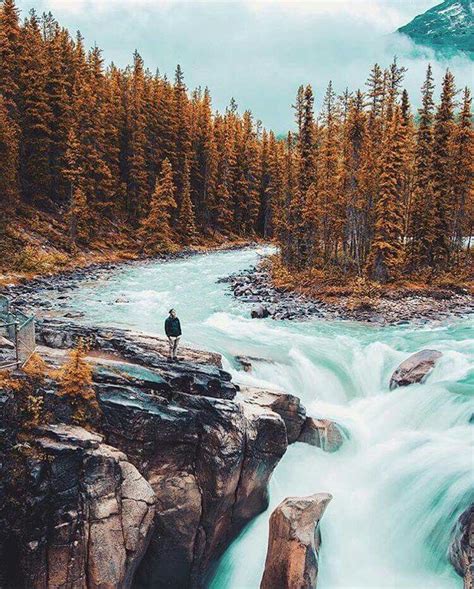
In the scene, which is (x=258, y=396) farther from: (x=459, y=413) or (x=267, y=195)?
(x=267, y=195)

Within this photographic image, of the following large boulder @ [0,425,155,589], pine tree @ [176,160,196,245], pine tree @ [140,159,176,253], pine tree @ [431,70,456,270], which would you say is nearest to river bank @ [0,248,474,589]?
large boulder @ [0,425,155,589]

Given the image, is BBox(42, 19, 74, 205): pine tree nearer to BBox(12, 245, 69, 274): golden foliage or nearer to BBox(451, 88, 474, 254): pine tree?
BBox(12, 245, 69, 274): golden foliage

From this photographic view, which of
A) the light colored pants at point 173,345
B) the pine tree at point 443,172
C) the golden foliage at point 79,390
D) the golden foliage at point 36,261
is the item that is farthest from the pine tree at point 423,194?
the golden foliage at point 79,390

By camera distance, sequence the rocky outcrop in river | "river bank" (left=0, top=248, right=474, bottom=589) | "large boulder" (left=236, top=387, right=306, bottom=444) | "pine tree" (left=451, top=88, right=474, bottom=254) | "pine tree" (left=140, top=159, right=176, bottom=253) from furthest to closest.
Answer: "pine tree" (left=140, top=159, right=176, bottom=253) < "pine tree" (left=451, top=88, right=474, bottom=254) < "large boulder" (left=236, top=387, right=306, bottom=444) < "river bank" (left=0, top=248, right=474, bottom=589) < the rocky outcrop in river

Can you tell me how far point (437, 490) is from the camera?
14094 mm

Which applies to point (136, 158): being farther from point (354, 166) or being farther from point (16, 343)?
point (16, 343)

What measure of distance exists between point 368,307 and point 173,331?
2115cm

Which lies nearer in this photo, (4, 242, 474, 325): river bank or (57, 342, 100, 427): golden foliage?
(57, 342, 100, 427): golden foliage

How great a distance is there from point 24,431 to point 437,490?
1069 centimetres

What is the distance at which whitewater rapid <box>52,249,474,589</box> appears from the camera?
13359 millimetres

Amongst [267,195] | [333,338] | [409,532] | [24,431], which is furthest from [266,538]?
[267,195]

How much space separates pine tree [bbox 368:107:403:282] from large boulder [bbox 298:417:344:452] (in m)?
23.3

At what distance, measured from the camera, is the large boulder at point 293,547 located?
11.6 metres

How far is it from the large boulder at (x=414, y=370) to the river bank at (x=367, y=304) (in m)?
9.86
